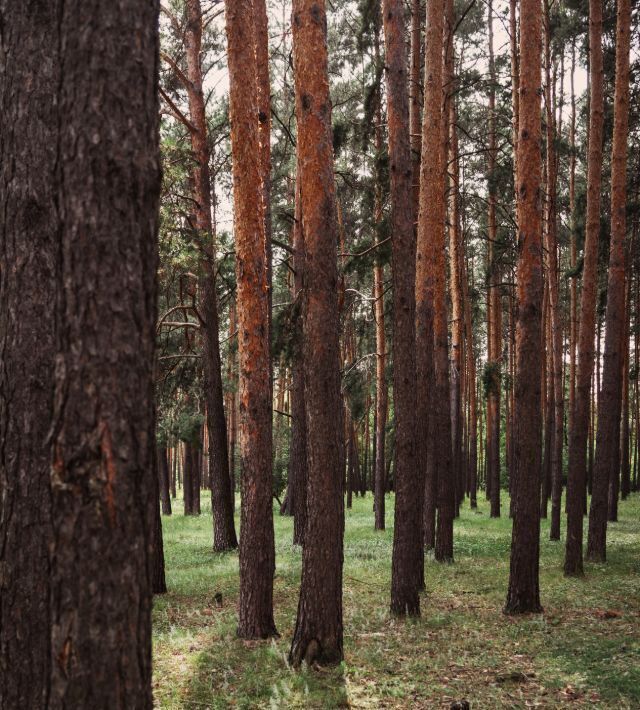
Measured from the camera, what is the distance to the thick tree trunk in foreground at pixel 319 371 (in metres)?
7.34

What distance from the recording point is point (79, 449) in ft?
8.07

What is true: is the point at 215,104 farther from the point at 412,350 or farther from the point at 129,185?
the point at 129,185

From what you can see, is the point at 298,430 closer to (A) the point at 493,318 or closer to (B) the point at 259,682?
(B) the point at 259,682

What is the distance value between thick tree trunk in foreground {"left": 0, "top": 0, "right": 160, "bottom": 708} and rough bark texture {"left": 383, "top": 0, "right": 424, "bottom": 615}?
7.08 meters

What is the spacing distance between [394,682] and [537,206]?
21.5 feet

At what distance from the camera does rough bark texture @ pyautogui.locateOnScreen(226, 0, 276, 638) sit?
28.9 feet

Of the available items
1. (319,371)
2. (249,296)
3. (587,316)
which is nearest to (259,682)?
(319,371)

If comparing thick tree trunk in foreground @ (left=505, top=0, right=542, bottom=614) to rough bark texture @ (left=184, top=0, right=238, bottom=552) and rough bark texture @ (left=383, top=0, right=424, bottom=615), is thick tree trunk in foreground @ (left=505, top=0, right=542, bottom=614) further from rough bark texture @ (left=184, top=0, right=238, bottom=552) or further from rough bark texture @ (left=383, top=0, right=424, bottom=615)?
rough bark texture @ (left=184, top=0, right=238, bottom=552)

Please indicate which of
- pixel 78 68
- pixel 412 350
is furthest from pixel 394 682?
pixel 78 68

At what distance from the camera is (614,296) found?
13.7 meters

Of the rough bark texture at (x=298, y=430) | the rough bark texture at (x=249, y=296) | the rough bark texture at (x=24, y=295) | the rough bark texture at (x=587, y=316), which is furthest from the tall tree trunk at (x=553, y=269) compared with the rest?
the rough bark texture at (x=24, y=295)

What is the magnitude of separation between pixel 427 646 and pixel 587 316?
23.9 feet

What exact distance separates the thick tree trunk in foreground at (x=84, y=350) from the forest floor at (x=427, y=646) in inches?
163

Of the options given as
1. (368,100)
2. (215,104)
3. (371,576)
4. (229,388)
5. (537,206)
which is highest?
(215,104)
